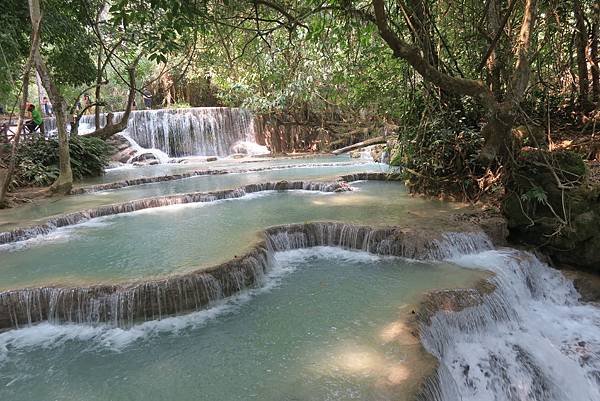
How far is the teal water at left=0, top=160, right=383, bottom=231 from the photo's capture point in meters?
8.02

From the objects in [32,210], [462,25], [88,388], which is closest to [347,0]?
[462,25]

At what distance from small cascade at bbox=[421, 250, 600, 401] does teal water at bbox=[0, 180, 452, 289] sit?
2045 millimetres

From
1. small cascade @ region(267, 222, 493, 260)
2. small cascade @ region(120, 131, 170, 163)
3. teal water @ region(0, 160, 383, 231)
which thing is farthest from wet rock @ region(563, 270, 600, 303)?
small cascade @ region(120, 131, 170, 163)

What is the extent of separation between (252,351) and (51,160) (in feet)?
35.6

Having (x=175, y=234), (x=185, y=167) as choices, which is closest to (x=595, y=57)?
(x=175, y=234)

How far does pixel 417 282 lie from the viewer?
5031mm

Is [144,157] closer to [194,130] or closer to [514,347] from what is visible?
[194,130]

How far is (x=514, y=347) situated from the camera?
433 centimetres

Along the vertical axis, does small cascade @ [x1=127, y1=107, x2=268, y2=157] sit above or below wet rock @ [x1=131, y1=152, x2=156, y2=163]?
above

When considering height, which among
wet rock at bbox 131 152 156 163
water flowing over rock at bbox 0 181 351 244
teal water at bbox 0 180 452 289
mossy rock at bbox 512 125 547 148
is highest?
mossy rock at bbox 512 125 547 148

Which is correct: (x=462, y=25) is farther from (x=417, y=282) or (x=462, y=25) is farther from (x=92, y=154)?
(x=92, y=154)

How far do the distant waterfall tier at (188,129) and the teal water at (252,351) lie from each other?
15.2 meters

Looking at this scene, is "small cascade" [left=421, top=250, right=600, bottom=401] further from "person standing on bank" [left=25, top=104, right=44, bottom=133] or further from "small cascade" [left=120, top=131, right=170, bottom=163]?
"small cascade" [left=120, top=131, right=170, bottom=163]

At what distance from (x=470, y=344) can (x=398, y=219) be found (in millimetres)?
2665
